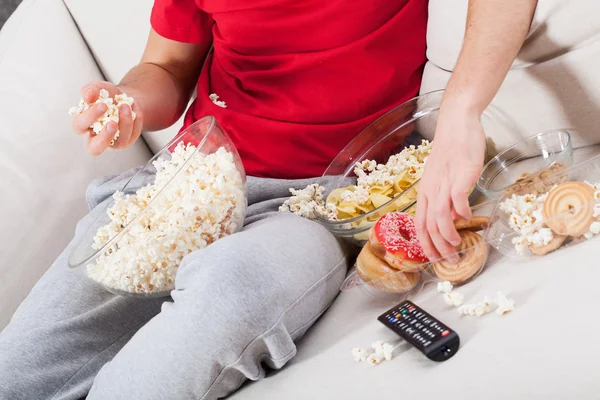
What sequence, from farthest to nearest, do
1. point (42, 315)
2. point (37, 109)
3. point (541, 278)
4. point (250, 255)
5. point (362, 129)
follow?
point (37, 109) < point (362, 129) < point (42, 315) < point (250, 255) < point (541, 278)

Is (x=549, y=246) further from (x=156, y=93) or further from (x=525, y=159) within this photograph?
(x=156, y=93)

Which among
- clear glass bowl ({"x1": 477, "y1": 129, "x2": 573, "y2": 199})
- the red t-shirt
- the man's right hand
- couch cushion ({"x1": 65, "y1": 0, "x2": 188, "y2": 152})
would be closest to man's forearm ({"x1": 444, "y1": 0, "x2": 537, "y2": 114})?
clear glass bowl ({"x1": 477, "y1": 129, "x2": 573, "y2": 199})

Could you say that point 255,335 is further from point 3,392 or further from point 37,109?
point 37,109

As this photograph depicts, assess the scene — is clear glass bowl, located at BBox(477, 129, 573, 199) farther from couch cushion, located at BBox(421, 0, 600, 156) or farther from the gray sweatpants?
the gray sweatpants

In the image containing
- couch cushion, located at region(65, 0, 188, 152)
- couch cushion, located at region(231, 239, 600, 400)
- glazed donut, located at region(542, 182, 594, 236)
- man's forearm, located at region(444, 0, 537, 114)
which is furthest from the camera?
couch cushion, located at region(65, 0, 188, 152)

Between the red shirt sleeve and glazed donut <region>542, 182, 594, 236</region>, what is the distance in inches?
29.6

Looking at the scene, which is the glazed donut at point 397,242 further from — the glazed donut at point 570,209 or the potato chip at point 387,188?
the glazed donut at point 570,209

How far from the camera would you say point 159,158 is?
3.48 ft

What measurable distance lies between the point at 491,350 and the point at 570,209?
20 cm

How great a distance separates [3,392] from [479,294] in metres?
0.65

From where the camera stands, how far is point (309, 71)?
111 cm

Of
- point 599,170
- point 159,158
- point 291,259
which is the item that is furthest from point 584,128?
point 159,158

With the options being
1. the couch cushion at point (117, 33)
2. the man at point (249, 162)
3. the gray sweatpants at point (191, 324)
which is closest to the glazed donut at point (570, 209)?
the man at point (249, 162)

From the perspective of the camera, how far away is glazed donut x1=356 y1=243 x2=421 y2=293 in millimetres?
850
